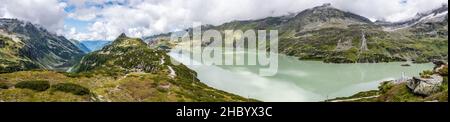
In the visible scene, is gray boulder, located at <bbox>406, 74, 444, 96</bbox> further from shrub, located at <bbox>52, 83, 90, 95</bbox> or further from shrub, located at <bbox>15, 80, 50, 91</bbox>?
shrub, located at <bbox>15, 80, 50, 91</bbox>

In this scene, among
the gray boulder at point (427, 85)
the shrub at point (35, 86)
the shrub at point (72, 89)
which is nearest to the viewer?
the shrub at point (72, 89)

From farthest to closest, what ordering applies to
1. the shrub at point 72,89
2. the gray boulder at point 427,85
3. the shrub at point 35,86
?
the gray boulder at point 427,85 < the shrub at point 35,86 < the shrub at point 72,89

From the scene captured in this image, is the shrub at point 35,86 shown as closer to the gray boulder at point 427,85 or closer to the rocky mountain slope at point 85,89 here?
the rocky mountain slope at point 85,89

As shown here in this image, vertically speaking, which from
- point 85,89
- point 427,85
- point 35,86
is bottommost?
point 427,85

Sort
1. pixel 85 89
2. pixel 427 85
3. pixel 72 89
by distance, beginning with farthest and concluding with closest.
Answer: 1. pixel 427 85
2. pixel 85 89
3. pixel 72 89

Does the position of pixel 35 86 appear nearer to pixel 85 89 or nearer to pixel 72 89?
pixel 72 89

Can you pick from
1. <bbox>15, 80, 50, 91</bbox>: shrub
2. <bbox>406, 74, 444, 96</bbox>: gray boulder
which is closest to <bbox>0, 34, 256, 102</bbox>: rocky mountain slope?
<bbox>15, 80, 50, 91</bbox>: shrub

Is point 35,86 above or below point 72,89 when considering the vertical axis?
above

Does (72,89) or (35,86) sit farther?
(35,86)

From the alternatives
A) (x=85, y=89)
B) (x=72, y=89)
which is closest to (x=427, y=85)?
(x=85, y=89)

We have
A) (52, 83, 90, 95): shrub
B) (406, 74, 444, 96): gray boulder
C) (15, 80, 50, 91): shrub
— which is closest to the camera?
(52, 83, 90, 95): shrub

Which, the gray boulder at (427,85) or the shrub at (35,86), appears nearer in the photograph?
the shrub at (35,86)

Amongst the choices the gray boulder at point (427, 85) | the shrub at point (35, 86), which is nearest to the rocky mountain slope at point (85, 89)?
the shrub at point (35, 86)
